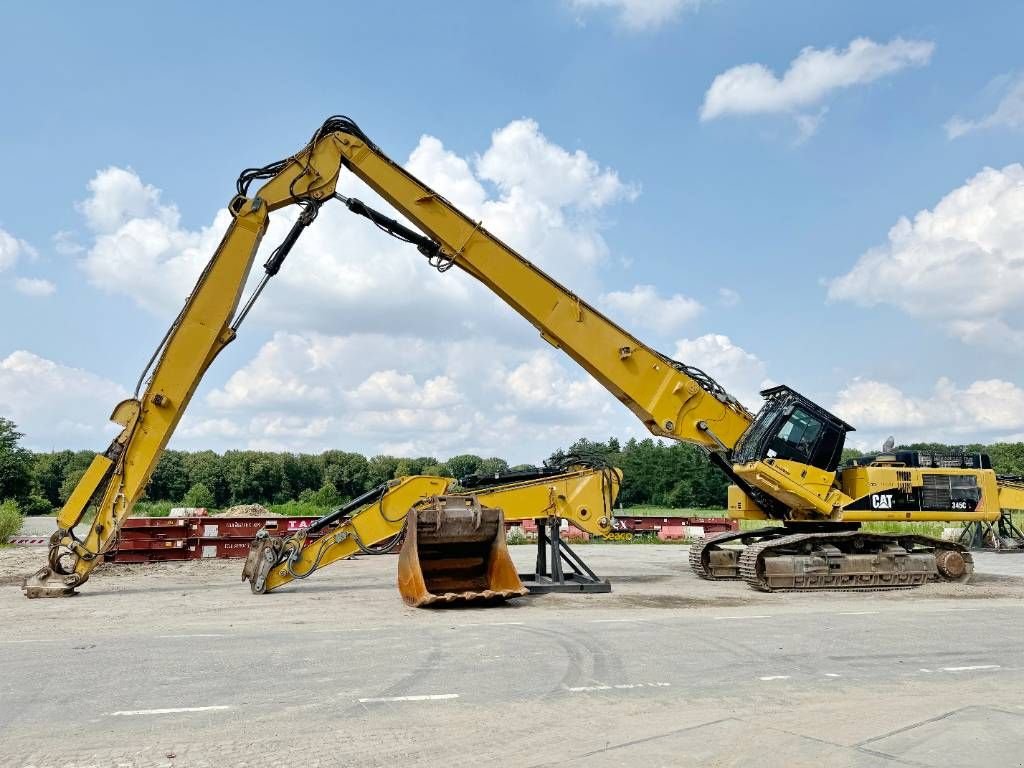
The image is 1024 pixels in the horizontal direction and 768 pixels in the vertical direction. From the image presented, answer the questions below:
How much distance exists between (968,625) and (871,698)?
16.7ft

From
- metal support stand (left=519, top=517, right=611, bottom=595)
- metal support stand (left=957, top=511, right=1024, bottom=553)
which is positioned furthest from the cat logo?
metal support stand (left=957, top=511, right=1024, bottom=553)

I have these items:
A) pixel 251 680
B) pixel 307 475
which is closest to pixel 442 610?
pixel 251 680

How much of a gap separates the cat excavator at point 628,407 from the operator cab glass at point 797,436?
3 cm

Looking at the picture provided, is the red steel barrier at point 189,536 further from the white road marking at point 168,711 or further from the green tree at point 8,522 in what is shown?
the white road marking at point 168,711

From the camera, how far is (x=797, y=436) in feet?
49.6

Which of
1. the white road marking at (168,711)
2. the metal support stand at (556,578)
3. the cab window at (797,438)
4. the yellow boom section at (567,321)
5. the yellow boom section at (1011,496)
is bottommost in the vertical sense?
the white road marking at (168,711)

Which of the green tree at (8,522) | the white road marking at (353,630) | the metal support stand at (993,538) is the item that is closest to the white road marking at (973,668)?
the white road marking at (353,630)

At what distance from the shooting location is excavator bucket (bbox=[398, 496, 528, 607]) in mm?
12664

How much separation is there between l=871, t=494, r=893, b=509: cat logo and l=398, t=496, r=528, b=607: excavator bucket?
7250 millimetres

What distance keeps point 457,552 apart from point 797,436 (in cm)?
673

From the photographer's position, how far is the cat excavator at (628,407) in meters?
13.6

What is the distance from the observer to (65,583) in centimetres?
1376

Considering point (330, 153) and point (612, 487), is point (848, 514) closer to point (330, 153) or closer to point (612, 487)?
point (612, 487)

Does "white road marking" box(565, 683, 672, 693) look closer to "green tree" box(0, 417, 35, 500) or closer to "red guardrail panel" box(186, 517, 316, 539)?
"red guardrail panel" box(186, 517, 316, 539)
